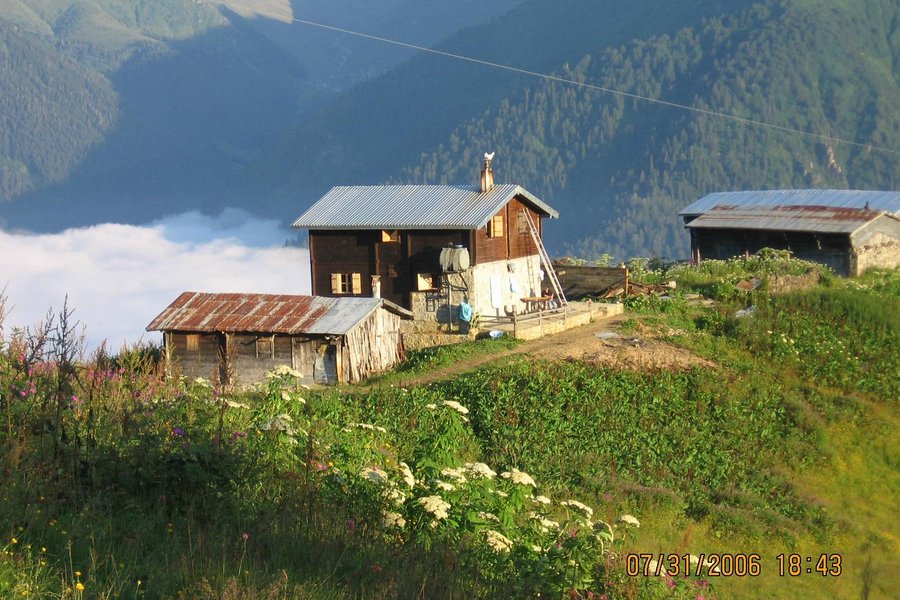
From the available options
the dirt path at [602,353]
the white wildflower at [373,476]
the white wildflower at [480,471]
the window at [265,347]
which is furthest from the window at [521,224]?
the white wildflower at [373,476]

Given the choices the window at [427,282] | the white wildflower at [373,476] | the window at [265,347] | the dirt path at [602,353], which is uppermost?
the window at [427,282]

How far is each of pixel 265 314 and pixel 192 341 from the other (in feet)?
7.73

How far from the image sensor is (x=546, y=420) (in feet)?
84.3

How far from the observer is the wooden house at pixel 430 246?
1452 inches

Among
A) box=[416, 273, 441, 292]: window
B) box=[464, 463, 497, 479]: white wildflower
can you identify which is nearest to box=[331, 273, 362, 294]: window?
box=[416, 273, 441, 292]: window

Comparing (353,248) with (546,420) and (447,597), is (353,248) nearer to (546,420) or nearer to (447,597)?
(546,420)

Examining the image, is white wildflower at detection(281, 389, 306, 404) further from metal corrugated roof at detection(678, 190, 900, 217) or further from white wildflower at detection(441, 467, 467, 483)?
metal corrugated roof at detection(678, 190, 900, 217)

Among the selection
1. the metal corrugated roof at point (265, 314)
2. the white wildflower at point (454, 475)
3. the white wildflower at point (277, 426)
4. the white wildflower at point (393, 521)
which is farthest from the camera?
the metal corrugated roof at point (265, 314)

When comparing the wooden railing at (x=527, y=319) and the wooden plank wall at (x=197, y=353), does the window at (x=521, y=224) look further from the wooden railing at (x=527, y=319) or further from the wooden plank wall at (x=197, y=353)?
the wooden plank wall at (x=197, y=353)

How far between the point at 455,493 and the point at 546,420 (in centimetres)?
1425

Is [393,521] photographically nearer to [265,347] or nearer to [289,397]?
[289,397]

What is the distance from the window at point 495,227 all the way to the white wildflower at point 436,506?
2760 centimetres

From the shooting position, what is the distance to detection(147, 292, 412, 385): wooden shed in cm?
3117
